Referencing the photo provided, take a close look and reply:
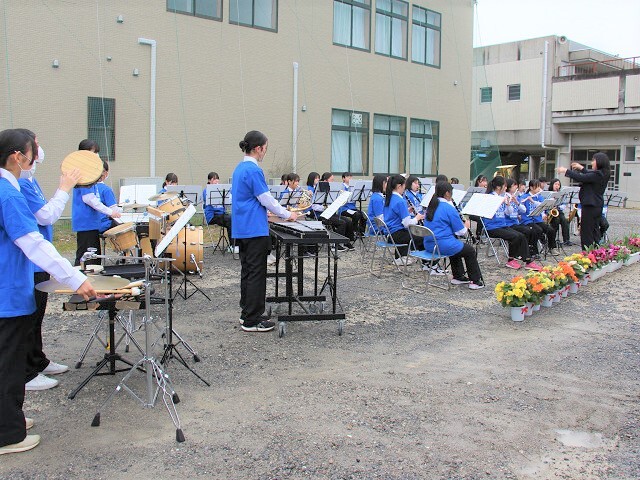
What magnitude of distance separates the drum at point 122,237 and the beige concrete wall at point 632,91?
2827 centimetres

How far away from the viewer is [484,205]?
373 inches

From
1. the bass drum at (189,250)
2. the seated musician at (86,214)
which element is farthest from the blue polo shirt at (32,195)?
the bass drum at (189,250)

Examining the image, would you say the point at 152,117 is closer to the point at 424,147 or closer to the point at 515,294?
the point at 424,147

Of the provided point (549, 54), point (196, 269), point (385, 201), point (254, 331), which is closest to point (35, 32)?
point (196, 269)

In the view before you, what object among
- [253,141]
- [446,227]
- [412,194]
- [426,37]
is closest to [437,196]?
[446,227]

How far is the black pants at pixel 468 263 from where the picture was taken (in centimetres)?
843

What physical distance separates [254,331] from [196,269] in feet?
10.5

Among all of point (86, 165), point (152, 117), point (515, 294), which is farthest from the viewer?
point (152, 117)

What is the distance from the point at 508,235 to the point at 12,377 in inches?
321

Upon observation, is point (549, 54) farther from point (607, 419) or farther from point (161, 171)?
point (607, 419)

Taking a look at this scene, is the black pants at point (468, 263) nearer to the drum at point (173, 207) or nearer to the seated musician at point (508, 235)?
the seated musician at point (508, 235)

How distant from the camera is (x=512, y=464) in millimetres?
3520

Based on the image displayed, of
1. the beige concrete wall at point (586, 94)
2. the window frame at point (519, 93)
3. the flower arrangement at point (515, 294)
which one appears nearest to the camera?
the flower arrangement at point (515, 294)

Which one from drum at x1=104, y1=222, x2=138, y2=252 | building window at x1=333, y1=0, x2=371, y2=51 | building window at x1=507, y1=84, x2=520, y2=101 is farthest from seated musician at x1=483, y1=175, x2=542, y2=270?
building window at x1=507, y1=84, x2=520, y2=101
